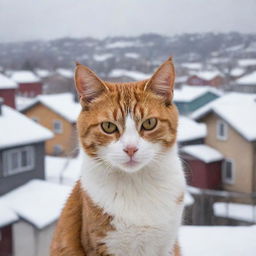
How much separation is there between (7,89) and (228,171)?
2.56 m

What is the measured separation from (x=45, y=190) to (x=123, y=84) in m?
2.52

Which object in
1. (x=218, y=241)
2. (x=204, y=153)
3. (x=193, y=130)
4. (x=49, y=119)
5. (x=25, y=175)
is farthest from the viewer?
(x=49, y=119)

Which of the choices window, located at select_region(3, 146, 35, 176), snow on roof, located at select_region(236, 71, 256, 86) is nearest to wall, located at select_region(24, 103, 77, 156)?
window, located at select_region(3, 146, 35, 176)

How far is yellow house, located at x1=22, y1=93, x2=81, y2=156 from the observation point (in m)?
5.12

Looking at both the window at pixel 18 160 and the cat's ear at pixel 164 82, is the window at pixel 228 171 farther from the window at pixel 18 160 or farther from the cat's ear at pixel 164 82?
the cat's ear at pixel 164 82

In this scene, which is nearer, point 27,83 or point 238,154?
point 238,154

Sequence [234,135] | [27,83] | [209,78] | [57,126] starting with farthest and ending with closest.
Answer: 1. [57,126]
2. [27,83]
3. [209,78]
4. [234,135]

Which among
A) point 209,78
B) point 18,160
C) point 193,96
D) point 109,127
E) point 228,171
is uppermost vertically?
point 209,78

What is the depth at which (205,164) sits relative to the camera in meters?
3.93

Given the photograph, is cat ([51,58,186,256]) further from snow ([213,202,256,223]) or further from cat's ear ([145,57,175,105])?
snow ([213,202,256,223])

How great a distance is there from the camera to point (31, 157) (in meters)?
3.47

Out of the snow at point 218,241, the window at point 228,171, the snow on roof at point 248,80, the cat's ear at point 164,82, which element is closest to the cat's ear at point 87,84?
the cat's ear at point 164,82

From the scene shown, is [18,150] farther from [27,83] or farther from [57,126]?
[57,126]

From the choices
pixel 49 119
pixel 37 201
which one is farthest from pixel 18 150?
pixel 49 119
